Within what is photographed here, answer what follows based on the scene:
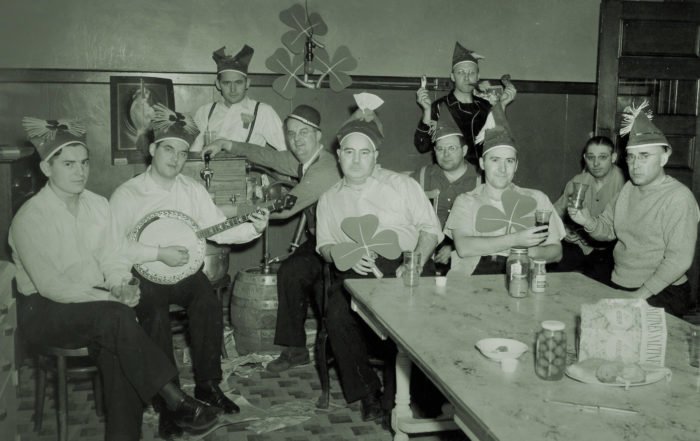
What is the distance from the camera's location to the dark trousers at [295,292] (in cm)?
443

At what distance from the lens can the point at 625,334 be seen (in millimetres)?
2084

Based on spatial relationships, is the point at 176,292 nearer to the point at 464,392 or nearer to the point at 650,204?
the point at 464,392

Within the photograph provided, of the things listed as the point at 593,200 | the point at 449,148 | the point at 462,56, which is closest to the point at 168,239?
the point at 449,148

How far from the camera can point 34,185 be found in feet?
15.2

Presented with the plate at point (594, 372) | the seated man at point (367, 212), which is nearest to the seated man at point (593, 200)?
the seated man at point (367, 212)

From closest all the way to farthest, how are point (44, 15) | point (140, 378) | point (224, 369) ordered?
1. point (140, 378)
2. point (224, 369)
3. point (44, 15)

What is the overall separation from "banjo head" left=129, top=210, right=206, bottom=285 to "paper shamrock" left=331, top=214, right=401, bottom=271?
82cm

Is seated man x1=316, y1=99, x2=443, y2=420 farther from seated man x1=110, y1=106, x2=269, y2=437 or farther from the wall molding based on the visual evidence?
the wall molding

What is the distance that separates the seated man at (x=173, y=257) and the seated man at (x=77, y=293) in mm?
300

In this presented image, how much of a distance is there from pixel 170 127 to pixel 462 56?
276 cm

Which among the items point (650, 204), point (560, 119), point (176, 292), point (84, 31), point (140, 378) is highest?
point (84, 31)

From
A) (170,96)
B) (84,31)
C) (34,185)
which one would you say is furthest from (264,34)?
(34,185)

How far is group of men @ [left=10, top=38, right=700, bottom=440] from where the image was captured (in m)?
3.26

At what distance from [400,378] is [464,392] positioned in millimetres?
1372
